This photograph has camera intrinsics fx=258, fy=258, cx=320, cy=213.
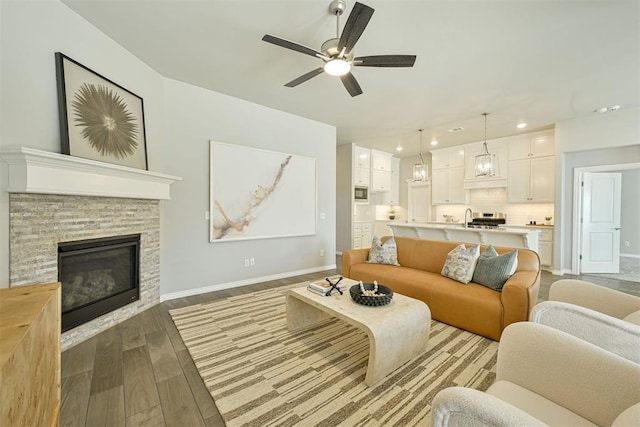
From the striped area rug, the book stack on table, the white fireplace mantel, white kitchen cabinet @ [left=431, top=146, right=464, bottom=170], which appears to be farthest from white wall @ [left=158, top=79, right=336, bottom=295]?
white kitchen cabinet @ [left=431, top=146, right=464, bottom=170]

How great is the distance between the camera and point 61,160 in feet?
6.73

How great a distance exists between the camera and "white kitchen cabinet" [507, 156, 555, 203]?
5.37m

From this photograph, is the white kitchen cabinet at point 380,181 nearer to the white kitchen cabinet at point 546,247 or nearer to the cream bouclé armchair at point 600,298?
the white kitchen cabinet at point 546,247

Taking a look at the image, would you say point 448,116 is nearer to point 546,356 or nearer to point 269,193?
point 269,193

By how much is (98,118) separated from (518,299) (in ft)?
13.8

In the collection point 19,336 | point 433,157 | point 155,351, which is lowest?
point 155,351

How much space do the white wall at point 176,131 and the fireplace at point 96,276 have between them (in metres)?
0.42

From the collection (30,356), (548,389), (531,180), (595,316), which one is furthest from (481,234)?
(30,356)

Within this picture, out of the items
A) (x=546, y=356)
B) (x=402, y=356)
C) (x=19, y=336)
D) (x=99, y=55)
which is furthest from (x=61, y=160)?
(x=546, y=356)

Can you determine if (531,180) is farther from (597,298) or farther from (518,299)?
(597,298)

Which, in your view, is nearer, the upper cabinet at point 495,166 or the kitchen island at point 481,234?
the kitchen island at point 481,234

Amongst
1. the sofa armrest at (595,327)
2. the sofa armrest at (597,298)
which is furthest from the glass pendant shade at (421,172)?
the sofa armrest at (595,327)

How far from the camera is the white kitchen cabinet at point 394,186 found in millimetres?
7749

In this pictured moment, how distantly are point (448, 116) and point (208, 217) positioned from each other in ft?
14.4
